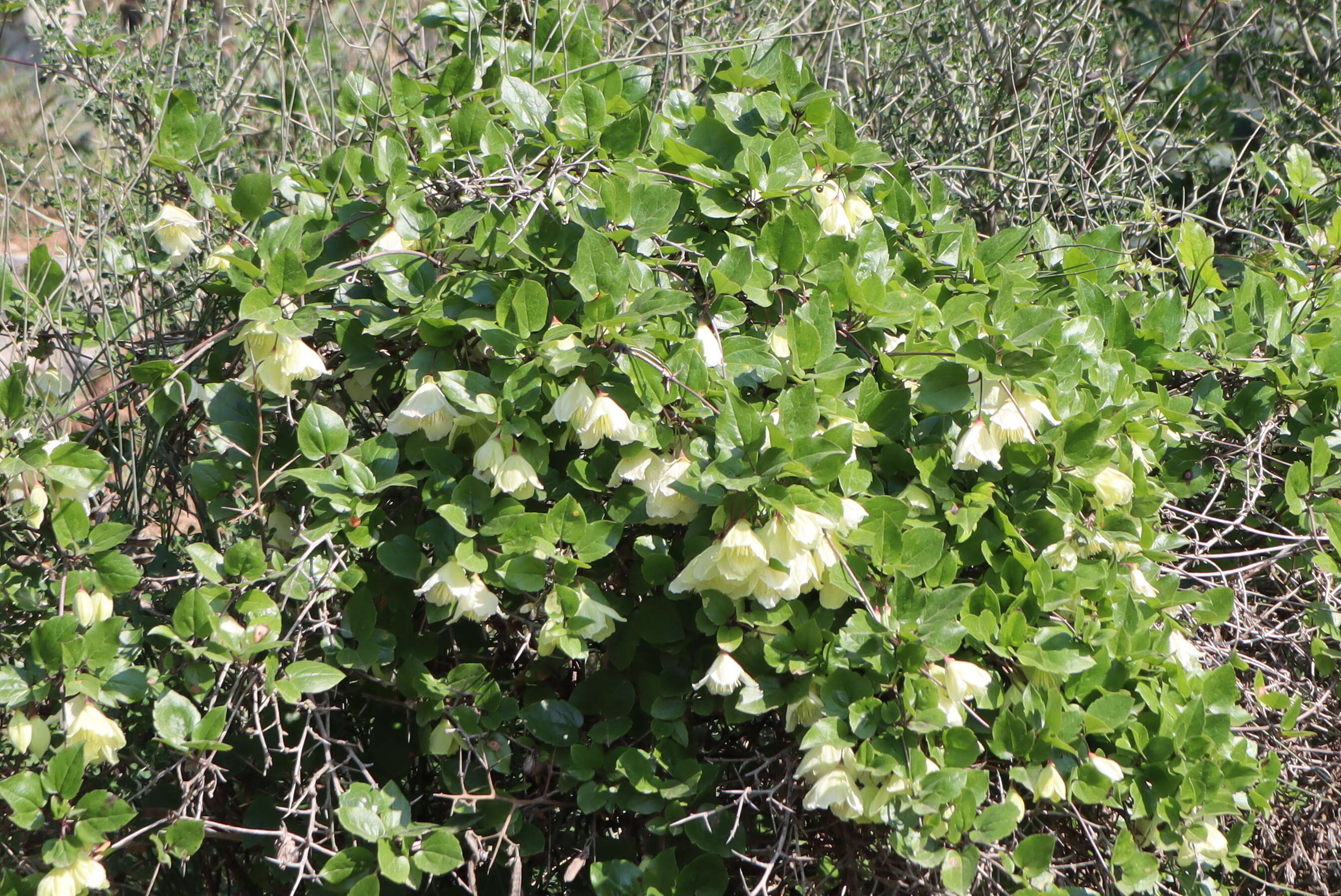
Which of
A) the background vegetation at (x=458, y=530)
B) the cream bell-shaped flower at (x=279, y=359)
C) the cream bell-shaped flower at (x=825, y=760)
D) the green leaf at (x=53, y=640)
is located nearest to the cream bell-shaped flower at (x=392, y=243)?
the background vegetation at (x=458, y=530)

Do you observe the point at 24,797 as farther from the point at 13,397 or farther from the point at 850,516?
the point at 850,516

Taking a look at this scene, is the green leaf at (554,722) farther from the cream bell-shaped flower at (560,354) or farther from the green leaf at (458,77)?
the green leaf at (458,77)

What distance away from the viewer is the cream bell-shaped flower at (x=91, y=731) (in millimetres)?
1369

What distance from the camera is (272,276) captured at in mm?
1397

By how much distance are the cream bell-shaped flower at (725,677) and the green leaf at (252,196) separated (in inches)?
36.6

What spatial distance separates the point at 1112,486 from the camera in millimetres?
1466

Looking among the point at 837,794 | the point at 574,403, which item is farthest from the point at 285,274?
the point at 837,794

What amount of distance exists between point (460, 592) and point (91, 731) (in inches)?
20.3

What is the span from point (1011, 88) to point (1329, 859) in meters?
2.06

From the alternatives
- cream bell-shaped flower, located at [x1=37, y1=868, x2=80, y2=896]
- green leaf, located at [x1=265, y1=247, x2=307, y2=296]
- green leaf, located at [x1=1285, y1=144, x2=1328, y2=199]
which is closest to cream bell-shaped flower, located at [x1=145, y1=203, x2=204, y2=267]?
green leaf, located at [x1=265, y1=247, x2=307, y2=296]

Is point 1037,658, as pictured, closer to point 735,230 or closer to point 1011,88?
point 735,230

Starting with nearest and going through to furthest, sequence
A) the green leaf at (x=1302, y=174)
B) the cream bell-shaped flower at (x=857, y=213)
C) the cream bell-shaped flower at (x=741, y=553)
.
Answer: the cream bell-shaped flower at (x=741, y=553) → the cream bell-shaped flower at (x=857, y=213) → the green leaf at (x=1302, y=174)

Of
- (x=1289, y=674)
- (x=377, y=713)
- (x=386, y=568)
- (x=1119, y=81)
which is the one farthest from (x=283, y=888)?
(x=1119, y=81)

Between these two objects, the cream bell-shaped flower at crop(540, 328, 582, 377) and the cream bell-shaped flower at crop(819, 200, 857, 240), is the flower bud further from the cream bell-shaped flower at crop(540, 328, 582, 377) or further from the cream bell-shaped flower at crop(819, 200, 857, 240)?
the cream bell-shaped flower at crop(819, 200, 857, 240)
